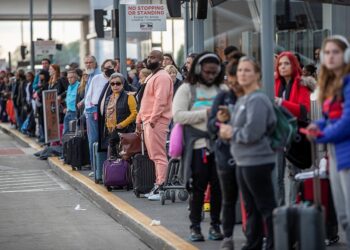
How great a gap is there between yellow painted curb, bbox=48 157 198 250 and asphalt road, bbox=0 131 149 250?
19 cm

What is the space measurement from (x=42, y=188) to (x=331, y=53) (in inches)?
384

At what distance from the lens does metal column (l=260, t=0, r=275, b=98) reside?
358 inches

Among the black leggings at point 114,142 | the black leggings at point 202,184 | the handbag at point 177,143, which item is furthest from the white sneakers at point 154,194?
the handbag at point 177,143

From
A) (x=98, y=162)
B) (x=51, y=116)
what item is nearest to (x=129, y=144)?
(x=98, y=162)

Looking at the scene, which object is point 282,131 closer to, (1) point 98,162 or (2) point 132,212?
(2) point 132,212

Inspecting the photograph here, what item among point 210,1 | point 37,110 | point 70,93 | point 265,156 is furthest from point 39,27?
point 265,156

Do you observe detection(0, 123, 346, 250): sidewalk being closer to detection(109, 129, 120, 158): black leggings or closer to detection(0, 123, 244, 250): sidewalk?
detection(0, 123, 244, 250): sidewalk

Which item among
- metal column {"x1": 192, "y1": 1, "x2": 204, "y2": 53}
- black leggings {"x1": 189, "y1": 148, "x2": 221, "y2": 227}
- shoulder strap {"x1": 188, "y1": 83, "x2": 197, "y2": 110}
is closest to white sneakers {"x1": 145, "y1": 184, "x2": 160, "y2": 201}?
metal column {"x1": 192, "y1": 1, "x2": 204, "y2": 53}

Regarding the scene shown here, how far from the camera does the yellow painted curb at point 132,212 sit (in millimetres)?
9500

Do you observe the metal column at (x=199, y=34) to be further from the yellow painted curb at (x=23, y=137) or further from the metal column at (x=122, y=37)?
the yellow painted curb at (x=23, y=137)

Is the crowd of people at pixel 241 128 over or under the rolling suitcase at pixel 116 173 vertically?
over

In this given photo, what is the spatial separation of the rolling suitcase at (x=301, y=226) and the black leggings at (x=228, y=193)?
1.12m

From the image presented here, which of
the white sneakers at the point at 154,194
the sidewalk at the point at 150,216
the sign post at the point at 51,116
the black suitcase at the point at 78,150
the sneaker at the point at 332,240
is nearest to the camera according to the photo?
the sneaker at the point at 332,240

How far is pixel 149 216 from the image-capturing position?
11477 millimetres
